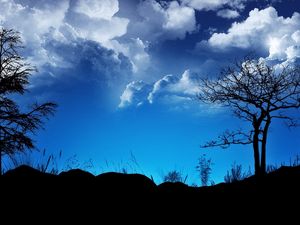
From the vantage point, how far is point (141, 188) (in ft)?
16.9

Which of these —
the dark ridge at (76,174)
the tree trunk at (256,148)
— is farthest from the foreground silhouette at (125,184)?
the tree trunk at (256,148)

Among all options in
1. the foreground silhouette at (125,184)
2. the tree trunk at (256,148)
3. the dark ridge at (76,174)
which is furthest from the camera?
the tree trunk at (256,148)

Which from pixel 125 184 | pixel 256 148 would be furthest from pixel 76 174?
pixel 256 148

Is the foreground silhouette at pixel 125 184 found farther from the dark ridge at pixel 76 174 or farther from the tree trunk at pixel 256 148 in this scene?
the tree trunk at pixel 256 148

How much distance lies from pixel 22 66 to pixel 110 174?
1728 cm

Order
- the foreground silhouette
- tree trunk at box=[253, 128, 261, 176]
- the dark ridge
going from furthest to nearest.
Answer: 1. tree trunk at box=[253, 128, 261, 176]
2. the dark ridge
3. the foreground silhouette

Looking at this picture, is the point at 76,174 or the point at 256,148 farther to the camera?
the point at 256,148

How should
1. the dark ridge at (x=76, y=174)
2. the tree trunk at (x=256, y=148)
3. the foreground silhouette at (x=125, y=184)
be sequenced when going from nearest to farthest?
the foreground silhouette at (x=125, y=184)
the dark ridge at (x=76, y=174)
the tree trunk at (x=256, y=148)

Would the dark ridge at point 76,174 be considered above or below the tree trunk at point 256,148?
below

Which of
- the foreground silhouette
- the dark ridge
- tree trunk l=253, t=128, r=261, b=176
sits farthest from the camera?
tree trunk l=253, t=128, r=261, b=176

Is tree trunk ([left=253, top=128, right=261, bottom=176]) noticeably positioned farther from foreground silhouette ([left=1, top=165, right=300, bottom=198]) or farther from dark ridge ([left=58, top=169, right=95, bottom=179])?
dark ridge ([left=58, top=169, right=95, bottom=179])

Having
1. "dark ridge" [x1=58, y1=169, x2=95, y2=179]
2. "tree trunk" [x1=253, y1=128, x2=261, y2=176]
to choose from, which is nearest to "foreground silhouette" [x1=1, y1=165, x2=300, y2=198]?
"dark ridge" [x1=58, y1=169, x2=95, y2=179]

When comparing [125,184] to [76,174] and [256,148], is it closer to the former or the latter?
[76,174]

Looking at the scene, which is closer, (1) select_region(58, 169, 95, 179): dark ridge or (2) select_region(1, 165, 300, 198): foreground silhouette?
(2) select_region(1, 165, 300, 198): foreground silhouette
